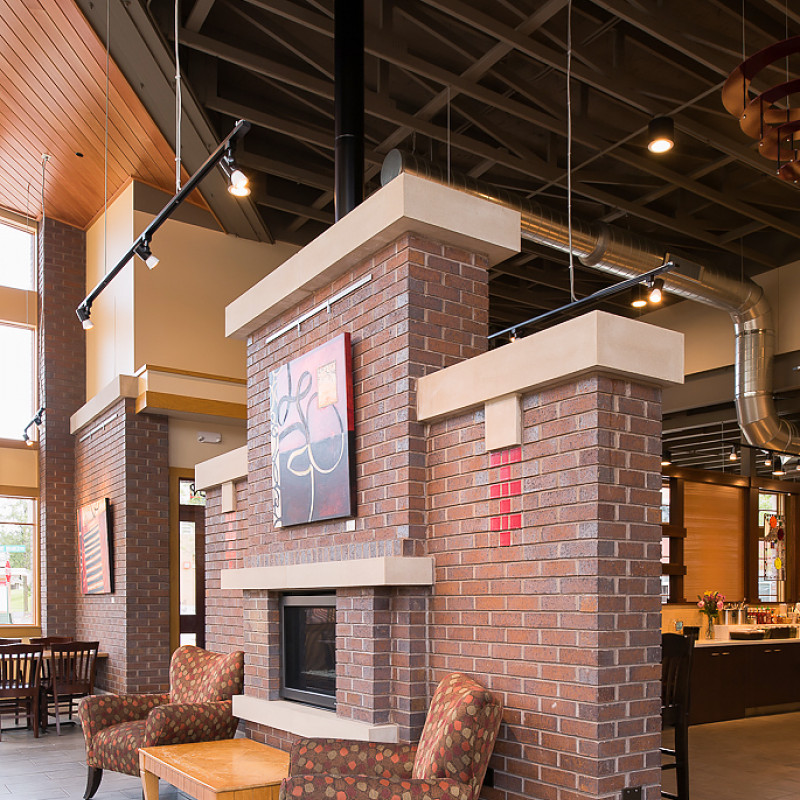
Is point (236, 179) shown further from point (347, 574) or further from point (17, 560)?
point (17, 560)

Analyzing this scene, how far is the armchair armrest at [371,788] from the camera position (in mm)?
3162

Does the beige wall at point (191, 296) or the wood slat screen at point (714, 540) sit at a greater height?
the beige wall at point (191, 296)

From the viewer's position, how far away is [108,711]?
222 inches

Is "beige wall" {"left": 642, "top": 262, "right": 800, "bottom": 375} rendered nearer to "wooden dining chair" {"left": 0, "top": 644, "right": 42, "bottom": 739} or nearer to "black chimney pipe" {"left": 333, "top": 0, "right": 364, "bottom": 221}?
"black chimney pipe" {"left": 333, "top": 0, "right": 364, "bottom": 221}

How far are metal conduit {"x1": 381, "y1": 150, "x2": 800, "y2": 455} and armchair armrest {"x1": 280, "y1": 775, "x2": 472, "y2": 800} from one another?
4.52 meters

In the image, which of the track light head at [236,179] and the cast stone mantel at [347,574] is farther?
the track light head at [236,179]

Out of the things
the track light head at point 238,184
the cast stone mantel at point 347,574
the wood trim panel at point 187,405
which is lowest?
the cast stone mantel at point 347,574

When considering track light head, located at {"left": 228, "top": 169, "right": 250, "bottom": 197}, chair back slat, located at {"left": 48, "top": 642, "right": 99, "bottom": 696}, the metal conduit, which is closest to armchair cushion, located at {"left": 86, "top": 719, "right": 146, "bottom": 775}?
chair back slat, located at {"left": 48, "top": 642, "right": 99, "bottom": 696}

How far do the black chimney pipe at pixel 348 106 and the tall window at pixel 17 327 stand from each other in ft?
24.2

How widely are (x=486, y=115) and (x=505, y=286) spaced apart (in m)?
3.96

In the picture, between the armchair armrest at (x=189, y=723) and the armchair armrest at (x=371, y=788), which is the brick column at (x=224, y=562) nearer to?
the armchair armrest at (x=189, y=723)

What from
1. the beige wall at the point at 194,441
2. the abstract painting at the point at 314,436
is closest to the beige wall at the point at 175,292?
the beige wall at the point at 194,441

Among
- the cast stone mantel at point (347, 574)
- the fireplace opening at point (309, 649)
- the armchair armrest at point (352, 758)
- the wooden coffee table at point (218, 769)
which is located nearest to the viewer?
the armchair armrest at point (352, 758)

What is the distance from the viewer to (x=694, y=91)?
7090mm
